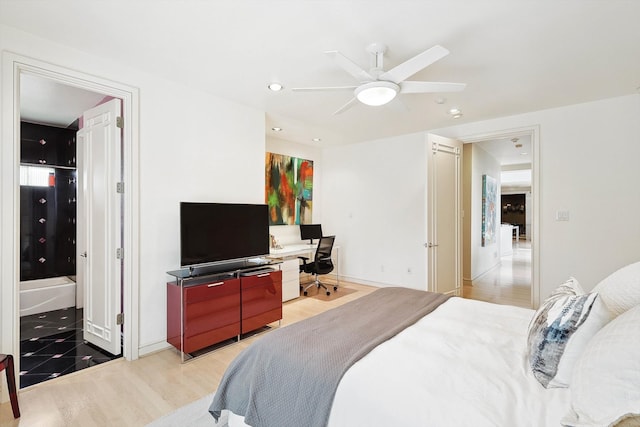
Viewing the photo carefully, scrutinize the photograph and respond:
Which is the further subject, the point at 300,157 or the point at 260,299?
the point at 300,157

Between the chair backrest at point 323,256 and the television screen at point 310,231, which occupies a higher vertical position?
the television screen at point 310,231

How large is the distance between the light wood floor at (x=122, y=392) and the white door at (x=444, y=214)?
260 cm

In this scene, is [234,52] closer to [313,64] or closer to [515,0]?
[313,64]

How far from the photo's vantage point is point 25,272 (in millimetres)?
4289

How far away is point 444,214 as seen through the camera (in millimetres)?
4258

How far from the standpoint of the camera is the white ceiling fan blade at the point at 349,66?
204 centimetres

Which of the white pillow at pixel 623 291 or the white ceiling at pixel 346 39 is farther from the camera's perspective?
the white ceiling at pixel 346 39

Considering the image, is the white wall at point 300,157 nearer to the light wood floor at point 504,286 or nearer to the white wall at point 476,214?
the white wall at point 476,214

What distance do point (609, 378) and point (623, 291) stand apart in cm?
67

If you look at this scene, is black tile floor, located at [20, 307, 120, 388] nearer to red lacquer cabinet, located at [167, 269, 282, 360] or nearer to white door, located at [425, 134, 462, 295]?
red lacquer cabinet, located at [167, 269, 282, 360]

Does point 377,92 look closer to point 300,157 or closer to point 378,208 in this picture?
point 378,208

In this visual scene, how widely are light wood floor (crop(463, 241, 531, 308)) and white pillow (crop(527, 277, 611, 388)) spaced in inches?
143

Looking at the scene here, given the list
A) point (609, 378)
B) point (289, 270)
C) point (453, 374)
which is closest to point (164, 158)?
point (289, 270)

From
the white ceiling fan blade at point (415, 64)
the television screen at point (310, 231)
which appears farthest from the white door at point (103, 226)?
the television screen at point (310, 231)
